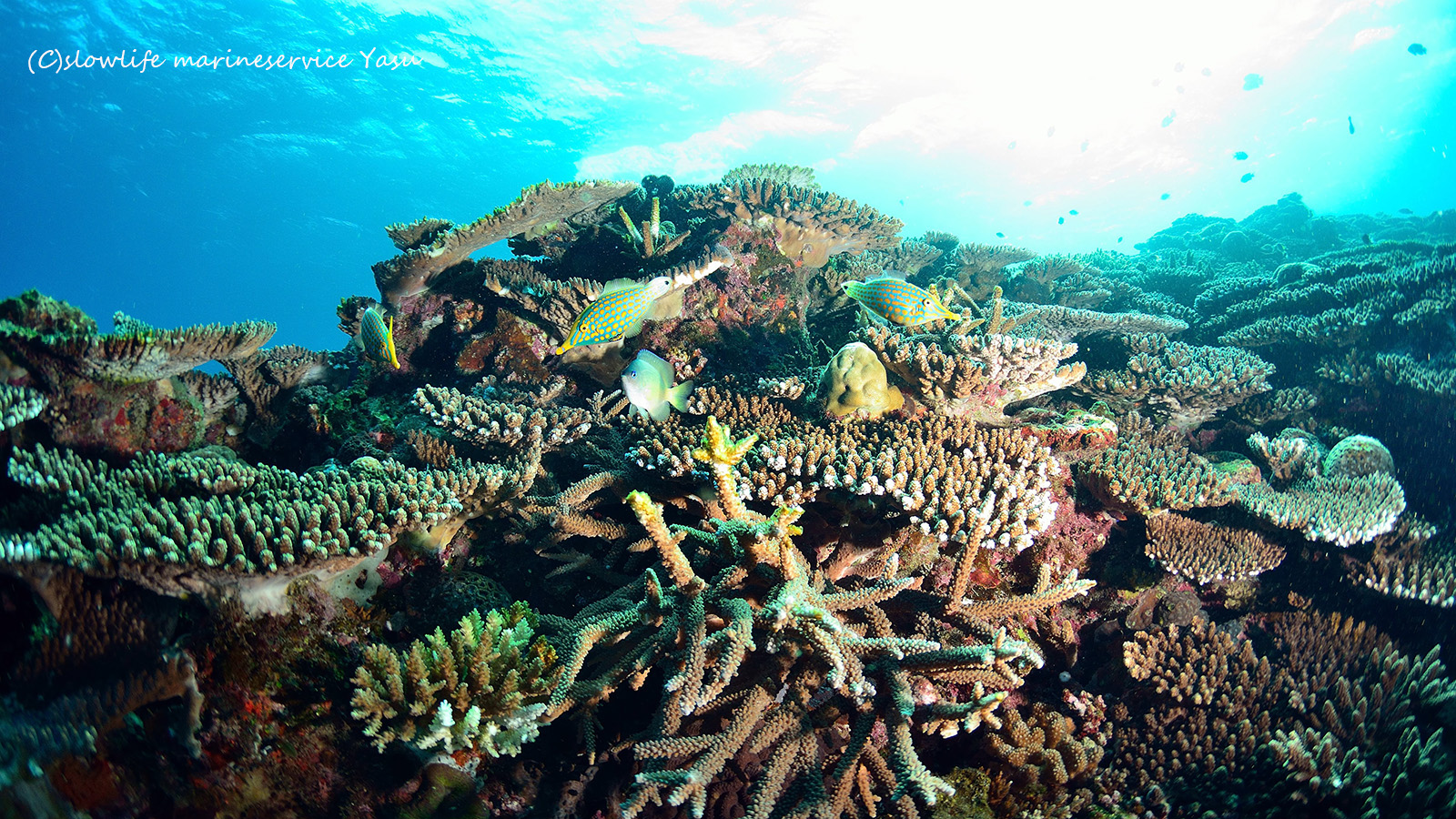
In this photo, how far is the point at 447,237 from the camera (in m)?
5.09

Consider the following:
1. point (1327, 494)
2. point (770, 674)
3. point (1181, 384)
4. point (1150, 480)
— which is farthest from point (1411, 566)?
point (770, 674)

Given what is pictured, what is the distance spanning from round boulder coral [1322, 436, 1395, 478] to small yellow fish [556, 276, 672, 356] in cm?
622

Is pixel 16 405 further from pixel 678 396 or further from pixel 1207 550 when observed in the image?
pixel 1207 550

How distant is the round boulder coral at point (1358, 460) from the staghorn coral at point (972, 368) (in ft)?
8.87

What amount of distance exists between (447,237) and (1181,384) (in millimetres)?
7527

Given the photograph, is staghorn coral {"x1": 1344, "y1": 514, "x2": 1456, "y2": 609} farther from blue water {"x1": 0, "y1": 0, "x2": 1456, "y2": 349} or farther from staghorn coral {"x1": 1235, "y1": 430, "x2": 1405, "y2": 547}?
blue water {"x1": 0, "y1": 0, "x2": 1456, "y2": 349}

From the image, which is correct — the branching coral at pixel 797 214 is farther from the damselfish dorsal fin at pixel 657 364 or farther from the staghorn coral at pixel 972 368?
the damselfish dorsal fin at pixel 657 364

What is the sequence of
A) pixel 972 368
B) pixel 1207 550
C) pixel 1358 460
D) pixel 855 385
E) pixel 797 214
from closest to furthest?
pixel 1207 550 < pixel 972 368 < pixel 855 385 < pixel 1358 460 < pixel 797 214

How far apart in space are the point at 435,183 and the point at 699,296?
56.1 m

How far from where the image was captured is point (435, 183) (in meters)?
49.5

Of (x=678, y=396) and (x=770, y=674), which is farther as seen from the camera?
(x=678, y=396)

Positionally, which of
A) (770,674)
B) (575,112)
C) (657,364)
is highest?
(575,112)

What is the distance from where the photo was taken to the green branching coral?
89.8 inches

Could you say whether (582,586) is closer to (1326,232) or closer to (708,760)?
(708,760)
